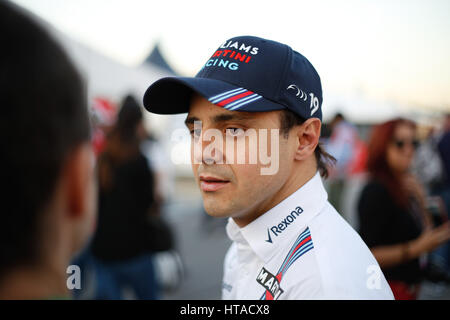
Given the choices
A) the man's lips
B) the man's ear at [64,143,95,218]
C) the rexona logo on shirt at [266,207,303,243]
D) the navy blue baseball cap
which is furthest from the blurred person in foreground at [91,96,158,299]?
the man's ear at [64,143,95,218]

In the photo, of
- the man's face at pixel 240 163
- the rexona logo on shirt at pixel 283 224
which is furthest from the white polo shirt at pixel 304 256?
the man's face at pixel 240 163

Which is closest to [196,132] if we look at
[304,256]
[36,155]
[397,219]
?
[304,256]

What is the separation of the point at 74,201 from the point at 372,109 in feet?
44.9

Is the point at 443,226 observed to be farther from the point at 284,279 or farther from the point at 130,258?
the point at 130,258

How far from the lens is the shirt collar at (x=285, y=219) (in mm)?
1227

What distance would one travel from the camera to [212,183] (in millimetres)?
1256

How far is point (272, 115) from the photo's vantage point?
48.9 inches

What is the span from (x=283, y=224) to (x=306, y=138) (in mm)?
349

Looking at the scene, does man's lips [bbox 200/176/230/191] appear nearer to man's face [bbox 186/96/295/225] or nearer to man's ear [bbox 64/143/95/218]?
man's face [bbox 186/96/295/225]

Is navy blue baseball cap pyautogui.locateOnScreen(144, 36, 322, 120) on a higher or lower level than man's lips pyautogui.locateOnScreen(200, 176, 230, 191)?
higher

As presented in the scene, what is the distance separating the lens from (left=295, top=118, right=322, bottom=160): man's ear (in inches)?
51.4

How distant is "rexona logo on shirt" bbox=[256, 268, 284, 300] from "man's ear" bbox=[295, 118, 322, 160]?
17.6 inches

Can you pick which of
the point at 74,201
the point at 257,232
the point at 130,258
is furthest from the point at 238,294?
the point at 130,258

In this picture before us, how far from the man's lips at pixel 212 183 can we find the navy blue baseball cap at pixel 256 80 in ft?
0.88
